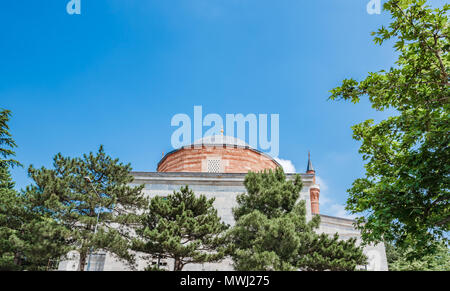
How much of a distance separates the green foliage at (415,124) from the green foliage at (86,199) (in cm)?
980

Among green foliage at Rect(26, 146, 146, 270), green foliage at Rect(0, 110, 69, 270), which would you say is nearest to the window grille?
green foliage at Rect(26, 146, 146, 270)

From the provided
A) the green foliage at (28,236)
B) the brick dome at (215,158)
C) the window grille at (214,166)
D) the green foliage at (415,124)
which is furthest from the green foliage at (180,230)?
the brick dome at (215,158)

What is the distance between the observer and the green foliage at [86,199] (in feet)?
38.8

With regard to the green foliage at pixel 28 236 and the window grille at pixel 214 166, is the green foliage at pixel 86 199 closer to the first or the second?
the green foliage at pixel 28 236

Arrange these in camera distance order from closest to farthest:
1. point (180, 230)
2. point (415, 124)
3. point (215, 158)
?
point (415, 124) → point (180, 230) → point (215, 158)

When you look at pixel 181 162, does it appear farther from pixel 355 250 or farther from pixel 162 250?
pixel 355 250

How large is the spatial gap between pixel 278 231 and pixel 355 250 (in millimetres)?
4225

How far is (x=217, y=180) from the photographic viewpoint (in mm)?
18812

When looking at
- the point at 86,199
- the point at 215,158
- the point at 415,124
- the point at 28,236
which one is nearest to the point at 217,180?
the point at 215,158

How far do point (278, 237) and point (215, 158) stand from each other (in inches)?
439

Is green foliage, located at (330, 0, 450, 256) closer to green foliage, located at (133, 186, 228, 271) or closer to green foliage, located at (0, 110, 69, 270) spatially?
green foliage, located at (133, 186, 228, 271)

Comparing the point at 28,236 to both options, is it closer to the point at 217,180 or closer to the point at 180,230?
the point at 180,230

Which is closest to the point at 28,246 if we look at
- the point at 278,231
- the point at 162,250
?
the point at 162,250

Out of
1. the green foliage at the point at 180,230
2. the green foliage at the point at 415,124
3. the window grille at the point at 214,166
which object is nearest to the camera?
the green foliage at the point at 415,124
